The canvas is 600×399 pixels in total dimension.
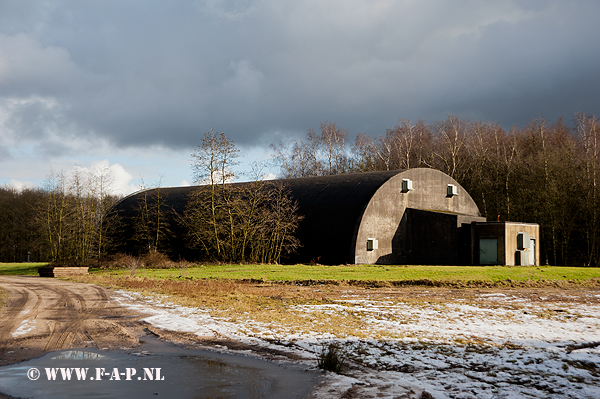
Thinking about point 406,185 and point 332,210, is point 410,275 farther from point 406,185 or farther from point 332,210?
point 406,185

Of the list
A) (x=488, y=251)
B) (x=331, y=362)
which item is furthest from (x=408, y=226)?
(x=331, y=362)

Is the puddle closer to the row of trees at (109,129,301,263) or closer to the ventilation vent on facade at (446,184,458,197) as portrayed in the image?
the row of trees at (109,129,301,263)

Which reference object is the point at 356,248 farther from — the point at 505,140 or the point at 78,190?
the point at 505,140

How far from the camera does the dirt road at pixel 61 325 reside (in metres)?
8.17

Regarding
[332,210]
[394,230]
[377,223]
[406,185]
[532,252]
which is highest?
[406,185]

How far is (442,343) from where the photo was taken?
8469 mm

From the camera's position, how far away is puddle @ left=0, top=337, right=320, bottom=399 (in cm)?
572

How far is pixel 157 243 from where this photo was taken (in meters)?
36.2

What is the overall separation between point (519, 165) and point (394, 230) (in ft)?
65.6

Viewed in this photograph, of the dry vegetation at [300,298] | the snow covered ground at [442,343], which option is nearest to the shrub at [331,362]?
the snow covered ground at [442,343]

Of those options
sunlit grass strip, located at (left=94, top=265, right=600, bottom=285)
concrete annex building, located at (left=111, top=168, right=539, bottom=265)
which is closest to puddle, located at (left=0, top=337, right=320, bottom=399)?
sunlit grass strip, located at (left=94, top=265, right=600, bottom=285)

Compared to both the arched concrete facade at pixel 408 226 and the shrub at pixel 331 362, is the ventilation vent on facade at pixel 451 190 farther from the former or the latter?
the shrub at pixel 331 362

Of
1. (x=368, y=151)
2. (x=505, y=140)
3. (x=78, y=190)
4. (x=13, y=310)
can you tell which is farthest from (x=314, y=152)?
(x=13, y=310)

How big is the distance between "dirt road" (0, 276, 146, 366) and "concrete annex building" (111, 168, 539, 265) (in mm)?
17850
